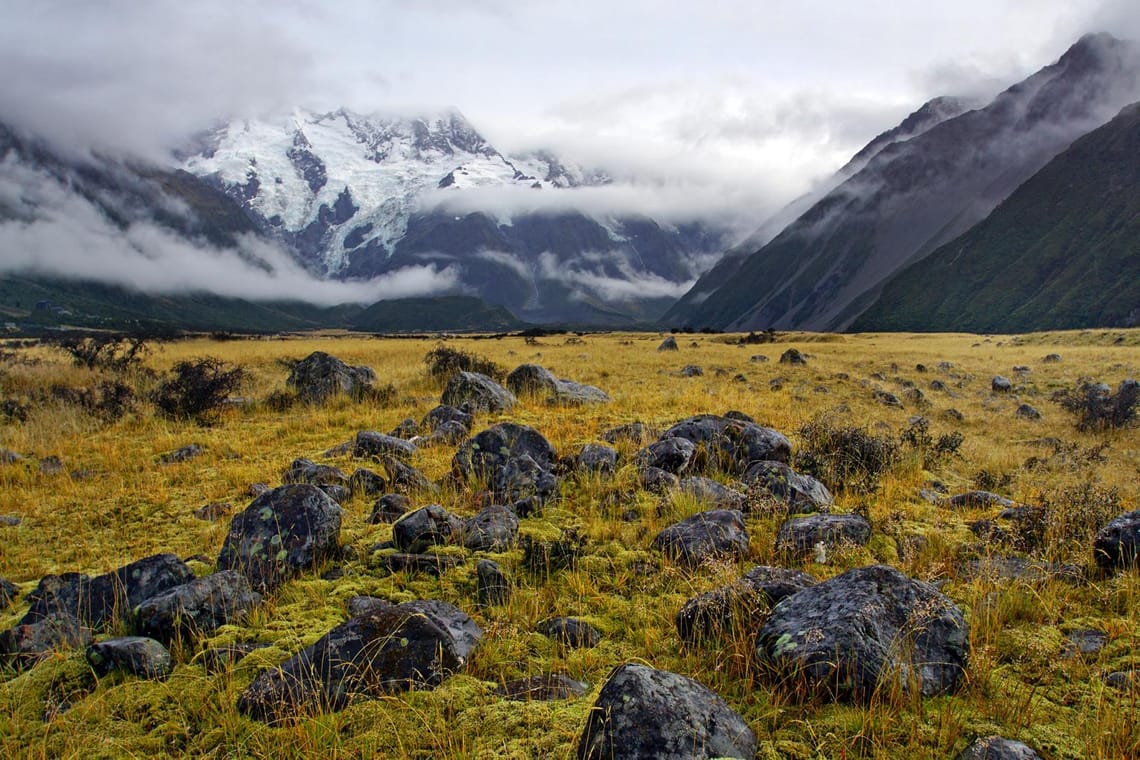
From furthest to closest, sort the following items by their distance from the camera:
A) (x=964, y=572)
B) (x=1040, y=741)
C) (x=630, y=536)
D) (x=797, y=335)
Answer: (x=797, y=335) → (x=630, y=536) → (x=964, y=572) → (x=1040, y=741)

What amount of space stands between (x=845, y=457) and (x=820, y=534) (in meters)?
3.86

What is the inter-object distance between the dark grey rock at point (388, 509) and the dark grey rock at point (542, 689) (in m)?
4.05

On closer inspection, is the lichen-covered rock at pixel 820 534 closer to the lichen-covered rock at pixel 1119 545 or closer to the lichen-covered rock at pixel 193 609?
the lichen-covered rock at pixel 1119 545

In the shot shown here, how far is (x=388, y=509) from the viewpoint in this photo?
783 cm

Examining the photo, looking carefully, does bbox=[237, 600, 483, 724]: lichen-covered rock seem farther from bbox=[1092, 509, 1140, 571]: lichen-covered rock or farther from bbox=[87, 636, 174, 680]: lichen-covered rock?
bbox=[1092, 509, 1140, 571]: lichen-covered rock

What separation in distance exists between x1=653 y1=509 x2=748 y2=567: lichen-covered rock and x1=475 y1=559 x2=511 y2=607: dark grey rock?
1832 millimetres

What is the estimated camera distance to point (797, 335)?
78.7 m

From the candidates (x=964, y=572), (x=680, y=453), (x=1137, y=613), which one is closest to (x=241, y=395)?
(x=680, y=453)

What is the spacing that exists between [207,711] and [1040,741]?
5.25 metres

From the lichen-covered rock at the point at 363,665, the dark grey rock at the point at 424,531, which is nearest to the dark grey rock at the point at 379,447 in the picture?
the dark grey rock at the point at 424,531

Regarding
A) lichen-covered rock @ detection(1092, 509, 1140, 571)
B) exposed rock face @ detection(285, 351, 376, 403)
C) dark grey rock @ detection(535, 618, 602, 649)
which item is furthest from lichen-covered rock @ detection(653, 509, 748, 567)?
exposed rock face @ detection(285, 351, 376, 403)

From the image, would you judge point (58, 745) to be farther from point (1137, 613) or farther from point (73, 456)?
point (73, 456)

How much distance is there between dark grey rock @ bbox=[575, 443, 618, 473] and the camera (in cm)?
936

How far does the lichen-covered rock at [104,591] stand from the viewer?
16.8ft
